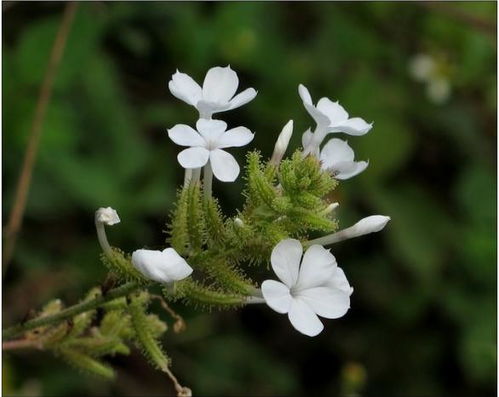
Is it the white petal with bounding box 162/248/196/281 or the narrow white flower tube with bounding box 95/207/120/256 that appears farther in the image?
the narrow white flower tube with bounding box 95/207/120/256

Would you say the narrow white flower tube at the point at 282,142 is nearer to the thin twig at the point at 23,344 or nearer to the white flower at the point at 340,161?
the white flower at the point at 340,161

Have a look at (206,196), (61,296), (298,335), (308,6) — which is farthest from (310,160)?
(308,6)

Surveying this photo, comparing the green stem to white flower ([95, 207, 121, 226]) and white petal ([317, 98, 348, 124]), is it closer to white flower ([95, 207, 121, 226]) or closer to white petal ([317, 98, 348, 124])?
white flower ([95, 207, 121, 226])

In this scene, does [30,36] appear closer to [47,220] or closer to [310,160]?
[47,220]

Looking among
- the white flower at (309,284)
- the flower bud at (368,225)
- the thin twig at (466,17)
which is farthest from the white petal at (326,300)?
the thin twig at (466,17)

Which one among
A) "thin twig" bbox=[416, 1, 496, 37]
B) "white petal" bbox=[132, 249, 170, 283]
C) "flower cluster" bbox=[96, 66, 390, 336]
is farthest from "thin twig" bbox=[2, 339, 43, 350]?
"thin twig" bbox=[416, 1, 496, 37]

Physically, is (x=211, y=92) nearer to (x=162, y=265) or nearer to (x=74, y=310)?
(x=162, y=265)

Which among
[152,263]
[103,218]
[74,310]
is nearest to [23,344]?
[74,310]

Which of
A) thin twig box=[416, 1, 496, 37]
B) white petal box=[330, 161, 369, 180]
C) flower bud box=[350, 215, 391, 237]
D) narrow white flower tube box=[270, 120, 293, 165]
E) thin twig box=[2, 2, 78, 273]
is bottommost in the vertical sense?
flower bud box=[350, 215, 391, 237]
